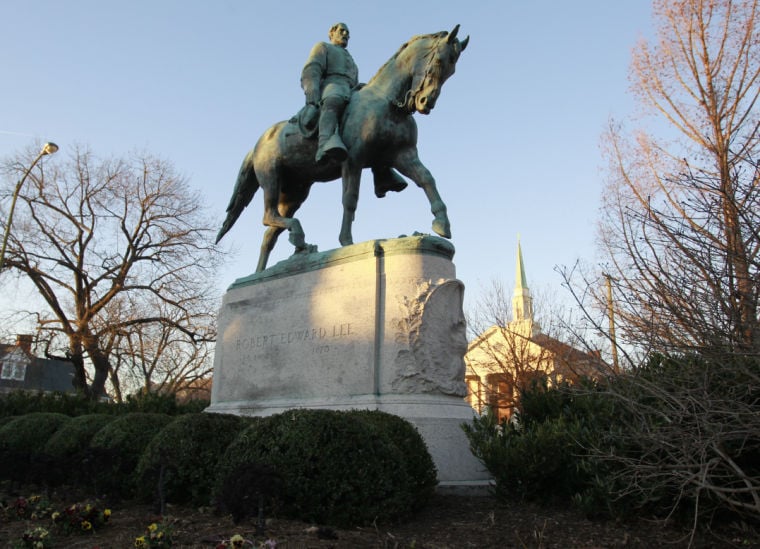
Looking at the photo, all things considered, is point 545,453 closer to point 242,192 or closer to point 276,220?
point 276,220

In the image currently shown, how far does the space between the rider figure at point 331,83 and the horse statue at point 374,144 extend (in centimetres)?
22

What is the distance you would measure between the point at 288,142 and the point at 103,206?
21156 mm

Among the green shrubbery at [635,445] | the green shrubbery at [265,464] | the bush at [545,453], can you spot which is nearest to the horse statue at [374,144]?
the bush at [545,453]

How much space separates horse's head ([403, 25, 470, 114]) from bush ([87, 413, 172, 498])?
16.7 feet

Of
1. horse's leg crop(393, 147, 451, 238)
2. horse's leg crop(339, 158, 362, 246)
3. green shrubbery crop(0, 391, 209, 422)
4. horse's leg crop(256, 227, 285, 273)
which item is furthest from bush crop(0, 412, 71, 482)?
horse's leg crop(393, 147, 451, 238)

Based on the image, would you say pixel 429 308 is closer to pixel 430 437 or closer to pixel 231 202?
pixel 430 437

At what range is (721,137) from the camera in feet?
44.9

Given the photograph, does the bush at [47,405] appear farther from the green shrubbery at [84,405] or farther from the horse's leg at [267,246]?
the horse's leg at [267,246]

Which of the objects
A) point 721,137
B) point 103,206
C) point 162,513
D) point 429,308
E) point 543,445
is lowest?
point 162,513

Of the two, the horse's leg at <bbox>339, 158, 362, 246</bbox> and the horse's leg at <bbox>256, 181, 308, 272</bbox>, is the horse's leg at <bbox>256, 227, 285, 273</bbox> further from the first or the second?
the horse's leg at <bbox>339, 158, 362, 246</bbox>

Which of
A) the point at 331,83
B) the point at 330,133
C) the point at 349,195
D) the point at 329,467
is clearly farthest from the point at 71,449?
the point at 331,83

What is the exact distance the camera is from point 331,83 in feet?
30.6

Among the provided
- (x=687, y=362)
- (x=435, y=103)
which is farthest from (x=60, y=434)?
(x=687, y=362)

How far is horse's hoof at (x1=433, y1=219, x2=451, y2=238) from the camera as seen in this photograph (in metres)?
8.17
